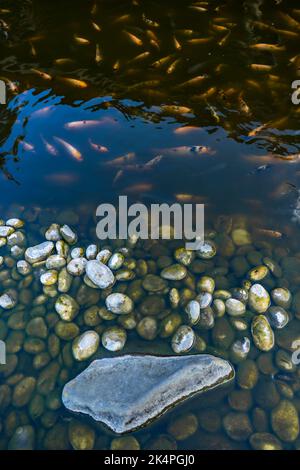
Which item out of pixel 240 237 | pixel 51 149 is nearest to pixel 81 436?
pixel 240 237

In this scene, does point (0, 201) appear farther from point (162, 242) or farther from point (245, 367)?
point (245, 367)

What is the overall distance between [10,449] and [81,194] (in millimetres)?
2730

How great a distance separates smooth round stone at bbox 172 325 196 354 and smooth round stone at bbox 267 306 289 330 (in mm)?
750

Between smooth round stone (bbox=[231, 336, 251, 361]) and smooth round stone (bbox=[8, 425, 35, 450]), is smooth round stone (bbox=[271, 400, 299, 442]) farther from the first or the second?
smooth round stone (bbox=[8, 425, 35, 450])

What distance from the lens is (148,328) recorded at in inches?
123

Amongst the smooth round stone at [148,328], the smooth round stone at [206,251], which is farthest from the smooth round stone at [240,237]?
the smooth round stone at [148,328]

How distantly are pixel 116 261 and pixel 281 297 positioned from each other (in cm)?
167

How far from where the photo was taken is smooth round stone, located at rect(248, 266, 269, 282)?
339 cm

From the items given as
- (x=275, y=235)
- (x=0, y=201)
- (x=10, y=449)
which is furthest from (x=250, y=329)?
(x=0, y=201)

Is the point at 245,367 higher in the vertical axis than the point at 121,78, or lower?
lower

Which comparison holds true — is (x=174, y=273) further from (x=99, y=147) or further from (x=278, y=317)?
(x=99, y=147)

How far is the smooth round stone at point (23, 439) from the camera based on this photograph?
2680 mm

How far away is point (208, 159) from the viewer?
4426 mm

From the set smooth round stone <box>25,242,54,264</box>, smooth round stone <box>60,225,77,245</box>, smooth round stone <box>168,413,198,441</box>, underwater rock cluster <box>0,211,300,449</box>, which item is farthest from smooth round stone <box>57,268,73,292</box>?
smooth round stone <box>168,413,198,441</box>
